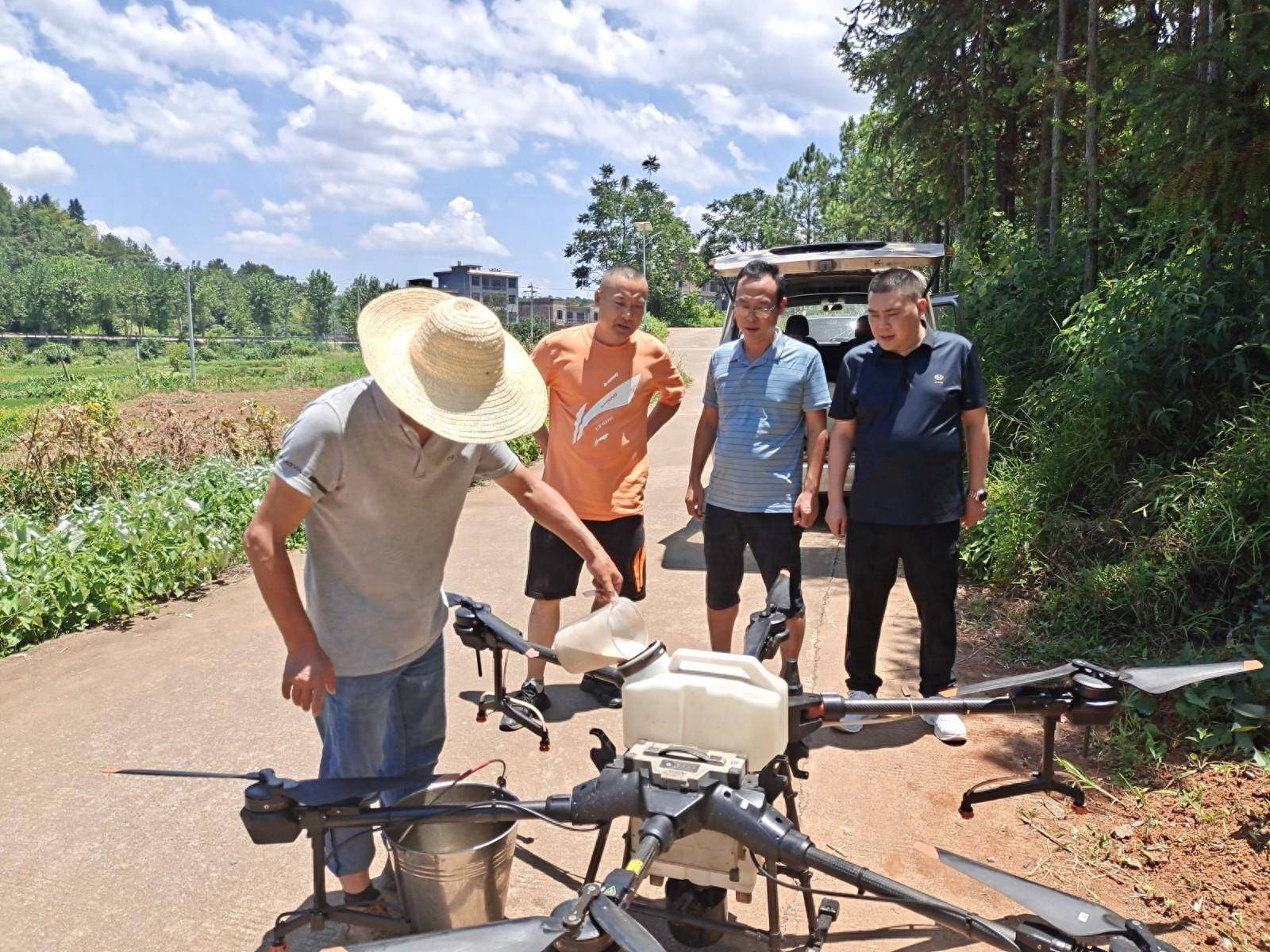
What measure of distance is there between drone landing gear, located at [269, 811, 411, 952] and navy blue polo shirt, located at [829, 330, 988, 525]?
2.56 meters

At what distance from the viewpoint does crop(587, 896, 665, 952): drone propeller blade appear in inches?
47.4

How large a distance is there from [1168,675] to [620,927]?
1.41 meters

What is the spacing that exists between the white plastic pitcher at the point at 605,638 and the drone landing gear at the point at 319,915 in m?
0.59

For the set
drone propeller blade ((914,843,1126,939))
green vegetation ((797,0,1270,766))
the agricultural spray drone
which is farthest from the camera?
green vegetation ((797,0,1270,766))

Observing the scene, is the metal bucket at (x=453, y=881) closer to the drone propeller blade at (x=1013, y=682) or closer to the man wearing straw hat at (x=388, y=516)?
the man wearing straw hat at (x=388, y=516)

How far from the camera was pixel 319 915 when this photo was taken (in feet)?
6.35

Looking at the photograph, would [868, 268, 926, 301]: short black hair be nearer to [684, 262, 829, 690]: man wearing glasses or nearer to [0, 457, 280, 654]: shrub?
[684, 262, 829, 690]: man wearing glasses

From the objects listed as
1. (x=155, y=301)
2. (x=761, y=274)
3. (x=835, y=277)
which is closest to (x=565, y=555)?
(x=761, y=274)

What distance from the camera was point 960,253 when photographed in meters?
14.1

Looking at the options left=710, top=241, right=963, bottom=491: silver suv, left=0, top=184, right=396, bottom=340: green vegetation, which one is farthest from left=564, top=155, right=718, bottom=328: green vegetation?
left=710, top=241, right=963, bottom=491: silver suv

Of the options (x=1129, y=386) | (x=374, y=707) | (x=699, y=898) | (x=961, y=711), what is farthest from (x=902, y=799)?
(x=1129, y=386)

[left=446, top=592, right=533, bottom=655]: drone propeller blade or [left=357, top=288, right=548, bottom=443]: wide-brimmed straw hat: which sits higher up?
[left=357, top=288, right=548, bottom=443]: wide-brimmed straw hat

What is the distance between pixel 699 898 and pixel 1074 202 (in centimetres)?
1151

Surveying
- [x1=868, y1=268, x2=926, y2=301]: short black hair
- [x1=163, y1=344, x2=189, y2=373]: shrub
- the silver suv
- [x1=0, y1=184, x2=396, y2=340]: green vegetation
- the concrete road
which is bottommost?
the concrete road
